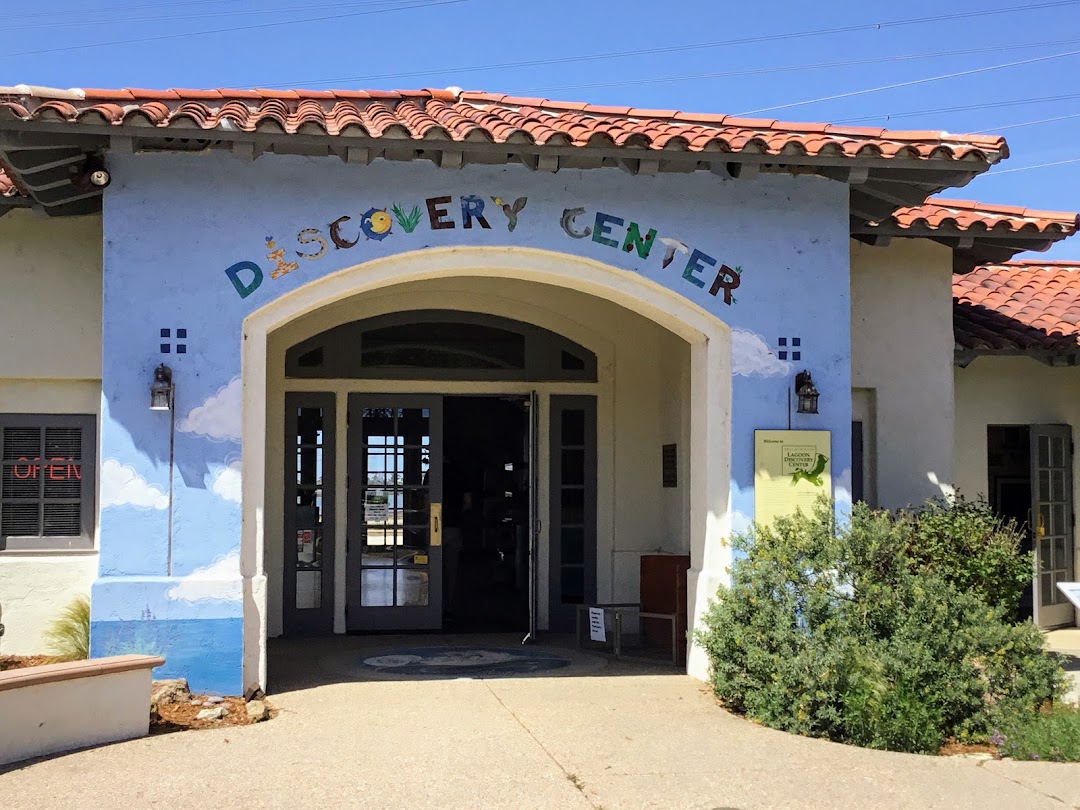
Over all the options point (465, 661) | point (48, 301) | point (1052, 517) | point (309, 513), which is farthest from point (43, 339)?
point (1052, 517)

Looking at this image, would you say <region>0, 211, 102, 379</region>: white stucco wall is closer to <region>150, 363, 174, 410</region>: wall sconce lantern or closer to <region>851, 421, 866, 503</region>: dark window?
<region>150, 363, 174, 410</region>: wall sconce lantern

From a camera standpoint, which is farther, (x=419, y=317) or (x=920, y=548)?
(x=419, y=317)

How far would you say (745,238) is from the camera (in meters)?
8.64

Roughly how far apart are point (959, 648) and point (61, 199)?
675cm

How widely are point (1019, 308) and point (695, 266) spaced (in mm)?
4708

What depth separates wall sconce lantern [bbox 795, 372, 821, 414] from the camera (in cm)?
861

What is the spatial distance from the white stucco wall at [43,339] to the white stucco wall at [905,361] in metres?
6.27

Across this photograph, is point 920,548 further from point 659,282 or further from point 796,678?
point 659,282

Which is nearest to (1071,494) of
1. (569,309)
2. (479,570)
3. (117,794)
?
(569,309)

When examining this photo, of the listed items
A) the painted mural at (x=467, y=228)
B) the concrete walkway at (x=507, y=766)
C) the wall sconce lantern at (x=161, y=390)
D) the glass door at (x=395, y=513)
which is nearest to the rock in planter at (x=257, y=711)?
the concrete walkway at (x=507, y=766)

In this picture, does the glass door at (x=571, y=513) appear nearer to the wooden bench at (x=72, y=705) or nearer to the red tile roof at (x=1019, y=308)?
the red tile roof at (x=1019, y=308)

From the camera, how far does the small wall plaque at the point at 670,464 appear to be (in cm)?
1080

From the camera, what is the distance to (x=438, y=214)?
821 cm

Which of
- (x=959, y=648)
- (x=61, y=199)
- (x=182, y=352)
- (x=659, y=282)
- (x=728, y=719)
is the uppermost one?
(x=61, y=199)
